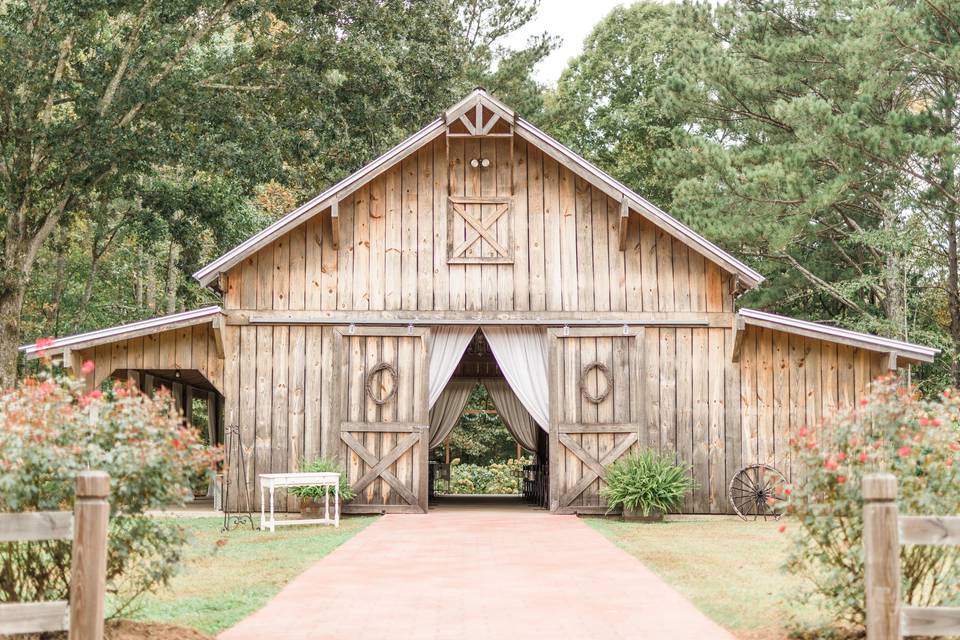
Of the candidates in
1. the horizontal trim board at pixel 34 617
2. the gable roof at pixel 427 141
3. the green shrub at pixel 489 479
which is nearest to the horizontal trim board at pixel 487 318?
the gable roof at pixel 427 141

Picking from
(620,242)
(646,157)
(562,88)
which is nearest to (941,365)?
(646,157)

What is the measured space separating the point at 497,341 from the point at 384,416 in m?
1.88

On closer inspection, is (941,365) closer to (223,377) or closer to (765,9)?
(765,9)

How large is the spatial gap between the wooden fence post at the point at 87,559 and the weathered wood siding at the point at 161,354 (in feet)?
32.3

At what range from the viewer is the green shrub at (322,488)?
14.6 metres

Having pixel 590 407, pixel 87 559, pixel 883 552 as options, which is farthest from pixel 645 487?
pixel 87 559

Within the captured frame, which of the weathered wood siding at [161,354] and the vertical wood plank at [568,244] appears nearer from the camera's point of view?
the weathered wood siding at [161,354]

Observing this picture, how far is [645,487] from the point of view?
1455 cm

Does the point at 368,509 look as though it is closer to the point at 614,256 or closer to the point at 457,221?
the point at 457,221

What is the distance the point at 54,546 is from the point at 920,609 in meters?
4.45

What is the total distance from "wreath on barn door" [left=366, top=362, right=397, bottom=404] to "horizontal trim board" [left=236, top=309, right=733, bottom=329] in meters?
0.60

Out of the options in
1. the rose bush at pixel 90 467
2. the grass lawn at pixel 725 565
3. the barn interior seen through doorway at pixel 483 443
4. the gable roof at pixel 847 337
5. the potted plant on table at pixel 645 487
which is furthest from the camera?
the barn interior seen through doorway at pixel 483 443

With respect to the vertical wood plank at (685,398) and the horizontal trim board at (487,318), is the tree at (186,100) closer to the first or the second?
the horizontal trim board at (487,318)

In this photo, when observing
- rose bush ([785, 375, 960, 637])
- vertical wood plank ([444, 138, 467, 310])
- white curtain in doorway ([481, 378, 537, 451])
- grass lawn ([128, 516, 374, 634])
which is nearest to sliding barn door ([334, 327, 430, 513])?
vertical wood plank ([444, 138, 467, 310])
